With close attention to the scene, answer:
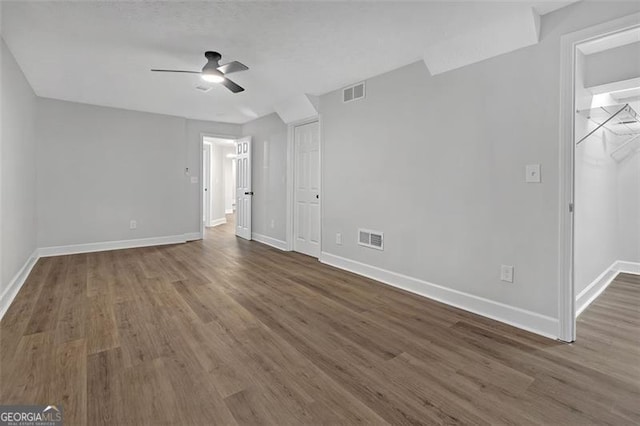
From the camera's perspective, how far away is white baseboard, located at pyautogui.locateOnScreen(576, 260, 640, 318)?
2.90m

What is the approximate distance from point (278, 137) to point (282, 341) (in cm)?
409

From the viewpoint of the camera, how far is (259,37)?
110 inches

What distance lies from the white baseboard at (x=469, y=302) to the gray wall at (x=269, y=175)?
2.11 meters

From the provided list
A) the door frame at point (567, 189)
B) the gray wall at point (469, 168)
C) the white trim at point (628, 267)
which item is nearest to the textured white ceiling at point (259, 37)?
the gray wall at point (469, 168)

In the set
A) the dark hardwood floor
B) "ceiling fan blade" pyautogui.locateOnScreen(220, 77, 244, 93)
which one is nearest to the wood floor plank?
the dark hardwood floor

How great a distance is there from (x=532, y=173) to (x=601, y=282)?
2.06 metres

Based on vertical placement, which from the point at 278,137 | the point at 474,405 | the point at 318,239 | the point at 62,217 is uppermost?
the point at 278,137

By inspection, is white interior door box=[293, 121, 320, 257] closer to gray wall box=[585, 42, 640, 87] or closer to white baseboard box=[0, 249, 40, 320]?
gray wall box=[585, 42, 640, 87]

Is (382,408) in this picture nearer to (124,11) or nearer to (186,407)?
(186,407)

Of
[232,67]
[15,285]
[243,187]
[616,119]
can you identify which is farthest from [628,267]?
[15,285]

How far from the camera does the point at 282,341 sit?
2248mm

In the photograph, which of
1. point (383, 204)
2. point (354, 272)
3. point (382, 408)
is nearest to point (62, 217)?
point (354, 272)

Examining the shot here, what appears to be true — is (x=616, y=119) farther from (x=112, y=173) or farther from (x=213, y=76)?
(x=112, y=173)

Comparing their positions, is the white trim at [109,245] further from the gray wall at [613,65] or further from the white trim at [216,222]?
the gray wall at [613,65]
